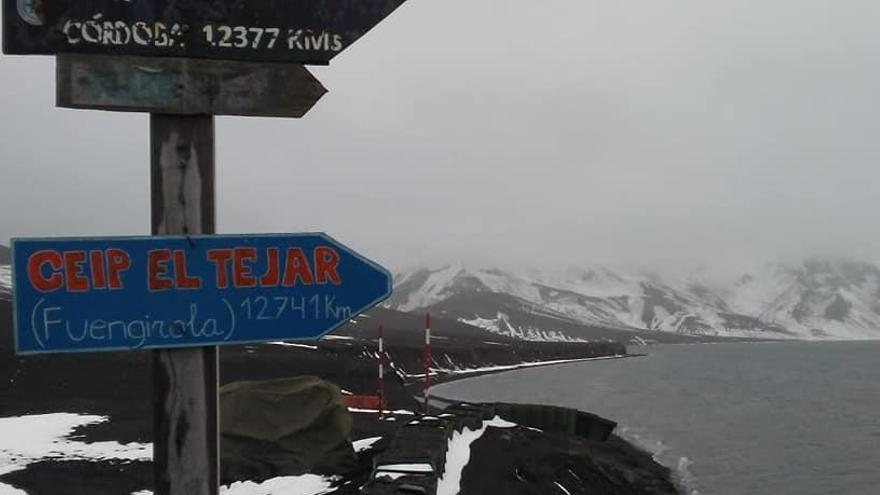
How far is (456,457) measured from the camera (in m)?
16.2

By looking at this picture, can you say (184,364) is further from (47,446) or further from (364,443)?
(47,446)

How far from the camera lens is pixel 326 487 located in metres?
14.2

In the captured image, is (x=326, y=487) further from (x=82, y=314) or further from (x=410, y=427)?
(x=82, y=314)

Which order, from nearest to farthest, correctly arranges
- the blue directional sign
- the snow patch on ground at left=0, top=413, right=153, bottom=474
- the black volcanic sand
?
1. the blue directional sign
2. the black volcanic sand
3. the snow patch on ground at left=0, top=413, right=153, bottom=474

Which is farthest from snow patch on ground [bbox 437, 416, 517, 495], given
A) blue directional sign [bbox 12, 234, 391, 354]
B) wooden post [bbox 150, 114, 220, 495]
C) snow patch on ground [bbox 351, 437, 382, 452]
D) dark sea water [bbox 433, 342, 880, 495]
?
dark sea water [bbox 433, 342, 880, 495]

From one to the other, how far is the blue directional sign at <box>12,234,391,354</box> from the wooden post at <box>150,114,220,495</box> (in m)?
0.14

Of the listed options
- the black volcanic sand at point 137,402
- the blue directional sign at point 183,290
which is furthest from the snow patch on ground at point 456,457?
the blue directional sign at point 183,290

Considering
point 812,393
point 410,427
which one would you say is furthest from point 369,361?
point 812,393

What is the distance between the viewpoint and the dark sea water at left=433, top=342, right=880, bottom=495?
3325 cm

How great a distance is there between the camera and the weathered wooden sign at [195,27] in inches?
143

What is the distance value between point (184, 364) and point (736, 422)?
56047mm

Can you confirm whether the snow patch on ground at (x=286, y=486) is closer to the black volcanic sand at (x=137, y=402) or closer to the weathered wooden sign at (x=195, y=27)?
the black volcanic sand at (x=137, y=402)

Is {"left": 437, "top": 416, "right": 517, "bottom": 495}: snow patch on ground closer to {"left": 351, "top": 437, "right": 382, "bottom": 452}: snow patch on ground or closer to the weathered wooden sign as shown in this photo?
{"left": 351, "top": 437, "right": 382, "bottom": 452}: snow patch on ground

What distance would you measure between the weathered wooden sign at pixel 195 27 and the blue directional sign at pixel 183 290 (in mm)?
1026
